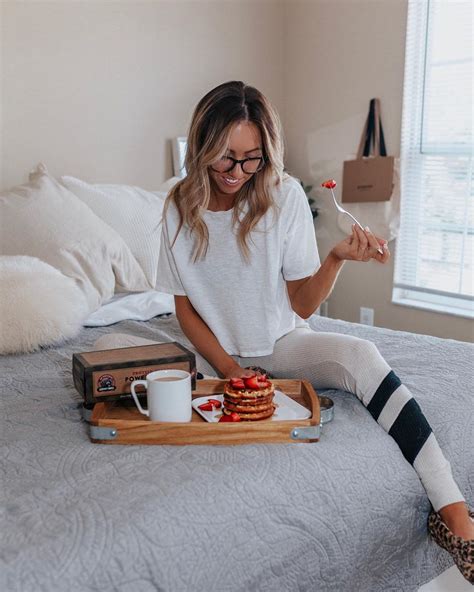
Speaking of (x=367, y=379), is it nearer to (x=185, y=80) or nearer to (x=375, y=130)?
Answer: (x=375, y=130)

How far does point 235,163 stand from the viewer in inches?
56.1

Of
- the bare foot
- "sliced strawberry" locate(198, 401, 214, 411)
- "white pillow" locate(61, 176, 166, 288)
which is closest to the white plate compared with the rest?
"sliced strawberry" locate(198, 401, 214, 411)

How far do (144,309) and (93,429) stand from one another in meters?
1.00

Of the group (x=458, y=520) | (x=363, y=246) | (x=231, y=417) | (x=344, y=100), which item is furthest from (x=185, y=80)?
(x=458, y=520)

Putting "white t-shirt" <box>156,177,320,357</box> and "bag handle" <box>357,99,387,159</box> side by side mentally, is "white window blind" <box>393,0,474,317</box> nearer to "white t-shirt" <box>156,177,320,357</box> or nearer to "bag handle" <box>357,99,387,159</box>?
"bag handle" <box>357,99,387,159</box>

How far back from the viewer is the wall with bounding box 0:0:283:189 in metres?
2.44

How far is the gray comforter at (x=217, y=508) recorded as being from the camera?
0.83 meters

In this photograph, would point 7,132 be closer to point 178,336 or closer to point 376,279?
point 178,336

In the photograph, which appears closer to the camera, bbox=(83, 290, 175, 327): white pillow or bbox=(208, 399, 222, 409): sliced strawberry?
bbox=(208, 399, 222, 409): sliced strawberry

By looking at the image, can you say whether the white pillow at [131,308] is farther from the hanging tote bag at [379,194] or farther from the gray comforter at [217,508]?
the hanging tote bag at [379,194]

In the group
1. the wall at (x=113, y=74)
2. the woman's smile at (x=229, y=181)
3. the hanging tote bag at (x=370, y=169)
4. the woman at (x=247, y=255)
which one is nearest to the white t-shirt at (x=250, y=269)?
the woman at (x=247, y=255)

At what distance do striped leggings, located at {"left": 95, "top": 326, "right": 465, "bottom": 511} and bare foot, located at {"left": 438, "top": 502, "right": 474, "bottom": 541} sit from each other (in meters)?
0.01

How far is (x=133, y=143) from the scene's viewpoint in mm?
2816

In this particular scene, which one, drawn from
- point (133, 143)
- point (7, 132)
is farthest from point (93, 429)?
point (133, 143)
